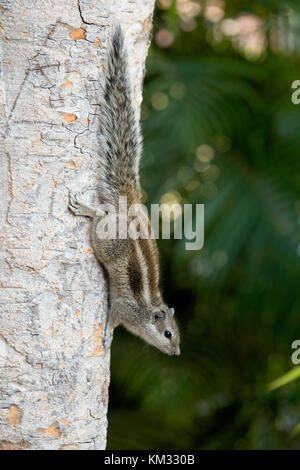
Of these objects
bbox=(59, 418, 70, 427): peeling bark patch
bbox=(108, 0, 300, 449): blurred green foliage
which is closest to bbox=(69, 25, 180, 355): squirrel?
bbox=(59, 418, 70, 427): peeling bark patch

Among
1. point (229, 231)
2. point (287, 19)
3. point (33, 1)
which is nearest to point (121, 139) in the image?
point (33, 1)

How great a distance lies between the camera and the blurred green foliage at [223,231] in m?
2.58

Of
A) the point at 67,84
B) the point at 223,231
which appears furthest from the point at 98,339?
the point at 223,231

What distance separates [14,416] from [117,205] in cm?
50

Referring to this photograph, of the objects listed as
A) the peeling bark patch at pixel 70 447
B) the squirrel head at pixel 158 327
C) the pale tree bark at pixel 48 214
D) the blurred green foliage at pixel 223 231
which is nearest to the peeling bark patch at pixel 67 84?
the pale tree bark at pixel 48 214

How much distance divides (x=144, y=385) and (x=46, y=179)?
1.60 meters

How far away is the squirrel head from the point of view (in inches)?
65.5

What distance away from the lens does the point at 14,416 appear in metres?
1.25

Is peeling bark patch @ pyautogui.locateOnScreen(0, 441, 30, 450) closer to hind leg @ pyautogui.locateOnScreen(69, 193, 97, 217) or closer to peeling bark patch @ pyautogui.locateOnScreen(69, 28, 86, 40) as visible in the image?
hind leg @ pyautogui.locateOnScreen(69, 193, 97, 217)

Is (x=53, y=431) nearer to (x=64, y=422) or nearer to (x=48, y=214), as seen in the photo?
(x=64, y=422)

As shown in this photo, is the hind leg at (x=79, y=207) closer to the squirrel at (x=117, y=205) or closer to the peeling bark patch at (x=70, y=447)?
the squirrel at (x=117, y=205)

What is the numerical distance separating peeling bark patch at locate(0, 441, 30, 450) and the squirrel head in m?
0.46
